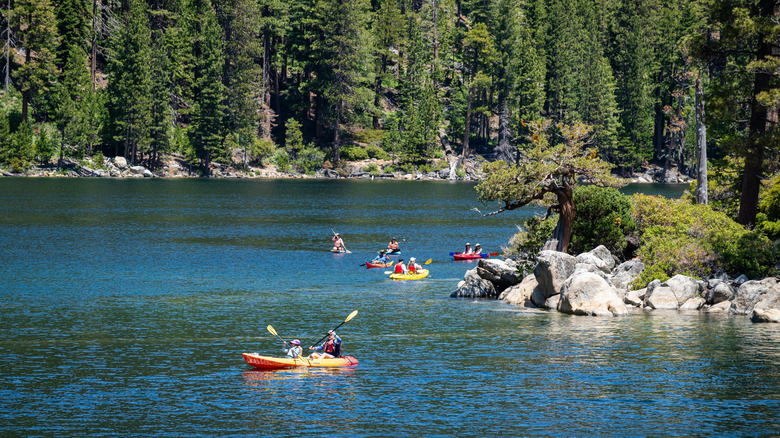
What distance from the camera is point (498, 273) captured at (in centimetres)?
4888

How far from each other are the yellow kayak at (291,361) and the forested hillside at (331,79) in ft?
319

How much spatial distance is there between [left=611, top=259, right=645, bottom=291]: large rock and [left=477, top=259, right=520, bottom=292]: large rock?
6080 mm

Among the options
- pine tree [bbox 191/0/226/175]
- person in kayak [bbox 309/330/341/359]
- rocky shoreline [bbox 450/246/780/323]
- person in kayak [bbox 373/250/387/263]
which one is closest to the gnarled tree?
rocky shoreline [bbox 450/246/780/323]

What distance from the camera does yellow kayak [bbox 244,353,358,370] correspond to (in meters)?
31.5

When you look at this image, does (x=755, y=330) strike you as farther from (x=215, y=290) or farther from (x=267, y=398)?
(x=215, y=290)

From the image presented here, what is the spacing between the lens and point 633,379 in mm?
30359

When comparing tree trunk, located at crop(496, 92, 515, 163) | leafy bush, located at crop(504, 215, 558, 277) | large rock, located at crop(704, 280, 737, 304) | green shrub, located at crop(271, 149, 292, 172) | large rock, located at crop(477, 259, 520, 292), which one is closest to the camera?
large rock, located at crop(704, 280, 737, 304)

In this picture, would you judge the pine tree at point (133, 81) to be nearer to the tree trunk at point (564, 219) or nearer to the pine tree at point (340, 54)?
the pine tree at point (340, 54)

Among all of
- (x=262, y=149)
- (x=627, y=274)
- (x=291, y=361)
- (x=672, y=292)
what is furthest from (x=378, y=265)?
(x=262, y=149)

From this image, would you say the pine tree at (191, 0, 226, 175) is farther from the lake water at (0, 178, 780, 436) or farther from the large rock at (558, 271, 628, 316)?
the large rock at (558, 271, 628, 316)

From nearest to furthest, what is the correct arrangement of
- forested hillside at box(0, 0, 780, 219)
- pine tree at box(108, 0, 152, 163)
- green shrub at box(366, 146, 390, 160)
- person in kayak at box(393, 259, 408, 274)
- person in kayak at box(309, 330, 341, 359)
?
person in kayak at box(309, 330, 341, 359)
person in kayak at box(393, 259, 408, 274)
forested hillside at box(0, 0, 780, 219)
pine tree at box(108, 0, 152, 163)
green shrub at box(366, 146, 390, 160)

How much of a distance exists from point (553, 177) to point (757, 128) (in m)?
11.6

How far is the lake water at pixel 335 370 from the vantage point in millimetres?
25750

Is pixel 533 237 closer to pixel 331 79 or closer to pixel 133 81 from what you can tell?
pixel 133 81
